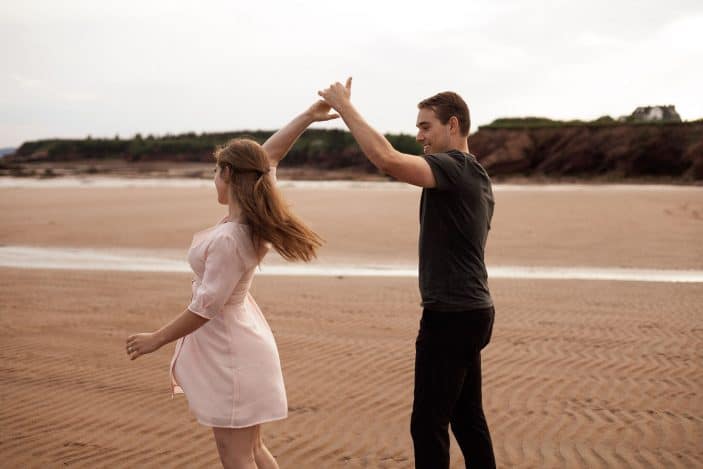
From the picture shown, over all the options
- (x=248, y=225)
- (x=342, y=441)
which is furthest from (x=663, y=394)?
(x=248, y=225)

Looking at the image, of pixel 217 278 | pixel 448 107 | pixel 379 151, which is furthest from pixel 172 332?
pixel 448 107

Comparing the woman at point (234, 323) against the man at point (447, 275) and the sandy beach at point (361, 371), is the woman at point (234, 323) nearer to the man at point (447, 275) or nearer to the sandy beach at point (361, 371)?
the man at point (447, 275)

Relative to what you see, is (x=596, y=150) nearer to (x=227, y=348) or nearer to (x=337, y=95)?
(x=337, y=95)

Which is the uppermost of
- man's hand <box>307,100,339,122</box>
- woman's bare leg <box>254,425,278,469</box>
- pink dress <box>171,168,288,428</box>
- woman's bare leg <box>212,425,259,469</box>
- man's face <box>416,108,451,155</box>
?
man's hand <box>307,100,339,122</box>

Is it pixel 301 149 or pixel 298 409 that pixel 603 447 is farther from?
pixel 301 149

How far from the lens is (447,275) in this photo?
3271mm

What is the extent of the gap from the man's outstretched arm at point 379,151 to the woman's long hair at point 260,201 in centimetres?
42

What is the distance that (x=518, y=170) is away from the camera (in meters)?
45.4

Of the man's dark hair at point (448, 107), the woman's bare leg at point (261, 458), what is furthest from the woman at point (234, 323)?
the man's dark hair at point (448, 107)

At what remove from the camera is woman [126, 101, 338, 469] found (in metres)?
2.96

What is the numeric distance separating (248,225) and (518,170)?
44.1 meters

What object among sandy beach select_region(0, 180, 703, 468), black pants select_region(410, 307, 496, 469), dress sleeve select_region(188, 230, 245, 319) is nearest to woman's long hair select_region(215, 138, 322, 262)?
dress sleeve select_region(188, 230, 245, 319)

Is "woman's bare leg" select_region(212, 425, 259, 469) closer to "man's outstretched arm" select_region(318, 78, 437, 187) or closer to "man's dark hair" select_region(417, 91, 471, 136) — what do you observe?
"man's outstretched arm" select_region(318, 78, 437, 187)

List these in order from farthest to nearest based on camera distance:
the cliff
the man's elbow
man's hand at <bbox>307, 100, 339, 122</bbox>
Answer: the cliff < man's hand at <bbox>307, 100, 339, 122</bbox> < the man's elbow
